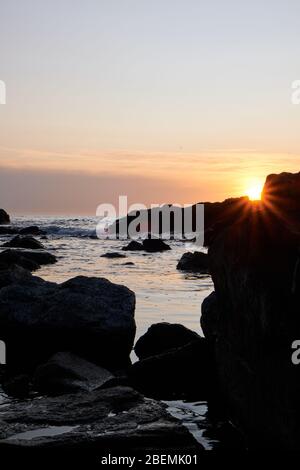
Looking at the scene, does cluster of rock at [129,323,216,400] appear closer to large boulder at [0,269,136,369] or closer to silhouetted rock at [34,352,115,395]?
silhouetted rock at [34,352,115,395]

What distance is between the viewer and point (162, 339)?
11.6m

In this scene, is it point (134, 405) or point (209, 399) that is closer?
point (134, 405)

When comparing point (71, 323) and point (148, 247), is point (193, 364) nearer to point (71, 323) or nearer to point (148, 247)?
point (71, 323)

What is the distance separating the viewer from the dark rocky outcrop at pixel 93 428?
6.54m

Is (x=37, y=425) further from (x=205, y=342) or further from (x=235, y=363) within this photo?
(x=205, y=342)

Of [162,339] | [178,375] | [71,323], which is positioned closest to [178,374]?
[178,375]

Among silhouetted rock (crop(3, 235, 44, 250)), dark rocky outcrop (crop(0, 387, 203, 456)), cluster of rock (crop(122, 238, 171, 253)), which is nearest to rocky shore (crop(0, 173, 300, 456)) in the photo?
dark rocky outcrop (crop(0, 387, 203, 456))

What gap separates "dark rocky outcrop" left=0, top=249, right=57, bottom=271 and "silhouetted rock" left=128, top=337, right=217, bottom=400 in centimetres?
1457

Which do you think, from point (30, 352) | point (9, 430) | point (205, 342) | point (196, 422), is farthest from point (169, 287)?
point (9, 430)

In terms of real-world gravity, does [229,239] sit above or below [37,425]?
above

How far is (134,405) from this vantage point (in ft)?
25.8
